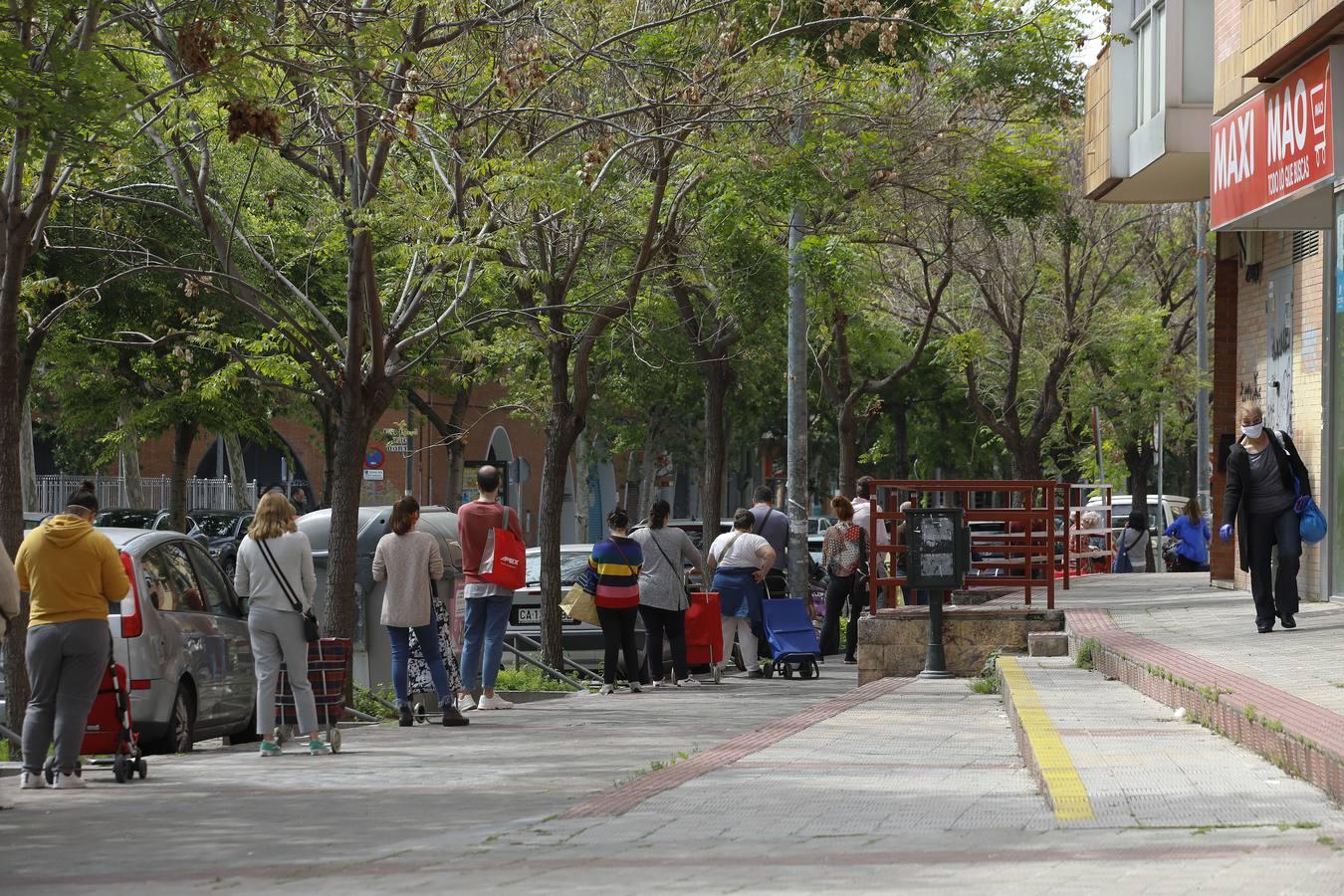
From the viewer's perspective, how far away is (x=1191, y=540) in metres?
27.8

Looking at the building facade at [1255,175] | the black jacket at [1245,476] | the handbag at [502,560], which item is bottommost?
the handbag at [502,560]

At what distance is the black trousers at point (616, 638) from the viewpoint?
16.6 metres

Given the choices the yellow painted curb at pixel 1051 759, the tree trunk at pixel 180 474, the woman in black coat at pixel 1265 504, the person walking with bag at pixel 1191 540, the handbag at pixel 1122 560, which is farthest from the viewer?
the tree trunk at pixel 180 474

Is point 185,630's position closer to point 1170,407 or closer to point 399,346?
point 399,346

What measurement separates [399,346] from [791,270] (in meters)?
9.06

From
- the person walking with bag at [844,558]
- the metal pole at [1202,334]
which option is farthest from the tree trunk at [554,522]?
the metal pole at [1202,334]

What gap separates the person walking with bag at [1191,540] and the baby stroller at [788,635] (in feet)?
35.9

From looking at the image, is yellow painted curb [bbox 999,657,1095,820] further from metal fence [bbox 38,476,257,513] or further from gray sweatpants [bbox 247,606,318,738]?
metal fence [bbox 38,476,257,513]

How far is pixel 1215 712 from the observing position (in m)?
9.31

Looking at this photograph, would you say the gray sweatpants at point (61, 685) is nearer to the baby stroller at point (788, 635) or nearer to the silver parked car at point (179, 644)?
the silver parked car at point (179, 644)

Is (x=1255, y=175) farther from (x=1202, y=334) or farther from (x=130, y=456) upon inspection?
(x=130, y=456)

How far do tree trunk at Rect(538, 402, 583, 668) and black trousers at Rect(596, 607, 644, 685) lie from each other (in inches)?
57.6

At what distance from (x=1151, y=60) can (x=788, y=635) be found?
729 cm

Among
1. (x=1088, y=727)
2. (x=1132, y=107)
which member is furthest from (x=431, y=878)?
(x=1132, y=107)
